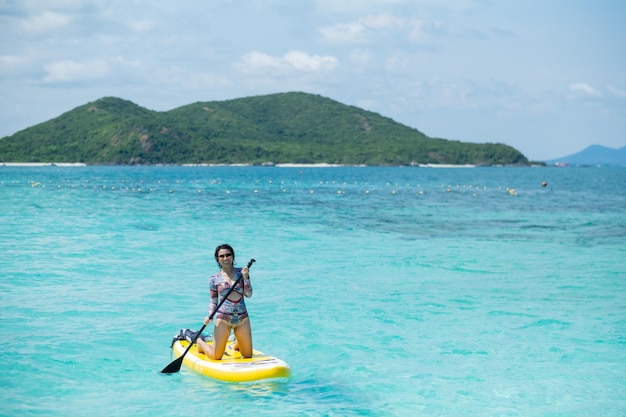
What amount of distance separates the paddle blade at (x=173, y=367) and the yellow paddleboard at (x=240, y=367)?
0.18 metres

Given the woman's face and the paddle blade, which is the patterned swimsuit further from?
the paddle blade

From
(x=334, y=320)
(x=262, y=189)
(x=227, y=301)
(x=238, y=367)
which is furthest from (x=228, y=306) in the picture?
(x=262, y=189)

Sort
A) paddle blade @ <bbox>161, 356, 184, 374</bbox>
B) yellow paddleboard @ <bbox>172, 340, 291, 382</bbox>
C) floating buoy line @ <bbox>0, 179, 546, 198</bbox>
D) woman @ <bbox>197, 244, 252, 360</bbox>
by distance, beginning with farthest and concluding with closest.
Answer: floating buoy line @ <bbox>0, 179, 546, 198</bbox> < paddle blade @ <bbox>161, 356, 184, 374</bbox> < woman @ <bbox>197, 244, 252, 360</bbox> < yellow paddleboard @ <bbox>172, 340, 291, 382</bbox>

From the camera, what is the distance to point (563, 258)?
26.2 metres

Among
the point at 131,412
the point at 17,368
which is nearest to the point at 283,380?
the point at 131,412

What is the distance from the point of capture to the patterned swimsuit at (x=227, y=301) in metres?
11.4

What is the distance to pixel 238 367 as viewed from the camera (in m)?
11.3

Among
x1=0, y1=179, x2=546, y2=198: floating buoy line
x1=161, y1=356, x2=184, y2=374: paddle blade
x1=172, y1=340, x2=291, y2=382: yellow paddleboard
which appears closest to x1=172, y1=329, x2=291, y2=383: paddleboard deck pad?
x1=172, y1=340, x2=291, y2=382: yellow paddleboard

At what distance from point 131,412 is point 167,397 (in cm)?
74

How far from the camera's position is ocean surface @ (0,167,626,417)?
1119 centimetres

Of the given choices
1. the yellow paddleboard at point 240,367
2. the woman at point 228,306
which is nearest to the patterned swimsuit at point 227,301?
the woman at point 228,306

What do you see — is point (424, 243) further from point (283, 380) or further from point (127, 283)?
point (283, 380)

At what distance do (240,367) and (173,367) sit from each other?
4.89ft

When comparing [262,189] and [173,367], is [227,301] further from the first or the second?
[262,189]
